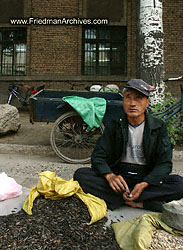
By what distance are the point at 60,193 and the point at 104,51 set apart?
9.96m

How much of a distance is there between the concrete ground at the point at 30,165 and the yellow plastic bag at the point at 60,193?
0.46 feet

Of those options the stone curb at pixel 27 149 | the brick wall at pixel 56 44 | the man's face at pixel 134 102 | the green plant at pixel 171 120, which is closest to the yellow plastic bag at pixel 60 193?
the man's face at pixel 134 102

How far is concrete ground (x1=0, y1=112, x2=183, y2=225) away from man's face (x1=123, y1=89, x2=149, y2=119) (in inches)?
38.0

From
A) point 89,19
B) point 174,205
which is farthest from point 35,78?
point 174,205

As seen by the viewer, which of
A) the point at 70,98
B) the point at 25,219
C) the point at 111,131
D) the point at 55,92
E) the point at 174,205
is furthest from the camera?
the point at 55,92

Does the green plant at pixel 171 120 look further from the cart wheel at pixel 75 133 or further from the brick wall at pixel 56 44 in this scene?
the brick wall at pixel 56 44

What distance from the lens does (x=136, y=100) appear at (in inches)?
84.3

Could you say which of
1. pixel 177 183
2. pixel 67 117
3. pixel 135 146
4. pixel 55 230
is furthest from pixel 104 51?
pixel 55 230

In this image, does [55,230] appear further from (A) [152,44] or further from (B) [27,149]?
(A) [152,44]

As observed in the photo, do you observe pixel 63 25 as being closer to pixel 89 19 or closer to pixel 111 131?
pixel 89 19

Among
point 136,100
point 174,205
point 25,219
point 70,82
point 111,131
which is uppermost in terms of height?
point 70,82

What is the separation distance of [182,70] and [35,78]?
650 centimetres

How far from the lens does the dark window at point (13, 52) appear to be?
11.4 metres

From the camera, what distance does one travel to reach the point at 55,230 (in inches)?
74.6
